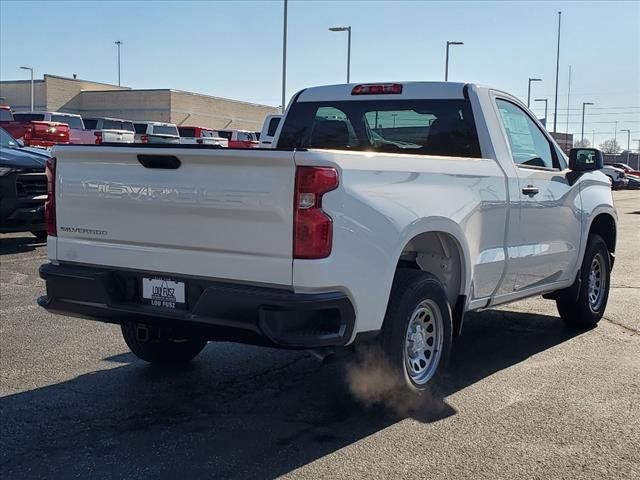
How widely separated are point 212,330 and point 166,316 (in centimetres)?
28

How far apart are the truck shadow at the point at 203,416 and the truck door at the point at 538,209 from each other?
0.76m

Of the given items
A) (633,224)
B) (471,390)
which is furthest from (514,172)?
(633,224)

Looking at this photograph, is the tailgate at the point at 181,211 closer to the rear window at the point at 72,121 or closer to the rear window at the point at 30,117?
the rear window at the point at 30,117

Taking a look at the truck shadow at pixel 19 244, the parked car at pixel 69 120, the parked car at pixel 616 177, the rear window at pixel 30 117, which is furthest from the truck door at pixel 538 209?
the parked car at pixel 616 177

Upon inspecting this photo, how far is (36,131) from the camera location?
27.7 metres

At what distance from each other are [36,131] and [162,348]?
24074 millimetres

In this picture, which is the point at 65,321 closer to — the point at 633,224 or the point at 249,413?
the point at 249,413

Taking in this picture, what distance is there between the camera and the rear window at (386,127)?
19.3 feet

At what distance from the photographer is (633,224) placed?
19609mm

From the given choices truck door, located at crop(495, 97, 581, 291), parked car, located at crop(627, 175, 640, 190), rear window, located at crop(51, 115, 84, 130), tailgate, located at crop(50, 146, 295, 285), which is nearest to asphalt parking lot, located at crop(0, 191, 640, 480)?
truck door, located at crop(495, 97, 581, 291)

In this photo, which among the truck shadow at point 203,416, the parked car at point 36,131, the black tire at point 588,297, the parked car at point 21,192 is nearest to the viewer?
the truck shadow at point 203,416

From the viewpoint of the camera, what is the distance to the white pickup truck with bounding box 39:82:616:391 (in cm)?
409

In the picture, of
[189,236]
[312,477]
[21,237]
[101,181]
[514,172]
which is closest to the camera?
[312,477]

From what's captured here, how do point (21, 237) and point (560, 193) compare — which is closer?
point (560, 193)
